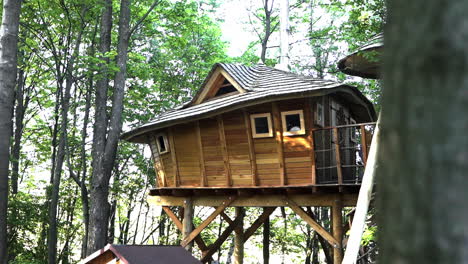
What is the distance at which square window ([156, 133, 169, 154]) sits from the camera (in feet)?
49.4

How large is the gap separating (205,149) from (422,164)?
13.2 m

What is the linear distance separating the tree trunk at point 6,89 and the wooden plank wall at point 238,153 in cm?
523

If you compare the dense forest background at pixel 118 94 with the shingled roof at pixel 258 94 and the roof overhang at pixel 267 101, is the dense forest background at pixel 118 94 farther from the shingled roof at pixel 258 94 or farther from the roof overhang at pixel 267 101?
the shingled roof at pixel 258 94

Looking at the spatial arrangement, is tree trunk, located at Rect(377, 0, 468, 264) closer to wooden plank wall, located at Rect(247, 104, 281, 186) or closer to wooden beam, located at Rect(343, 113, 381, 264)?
wooden beam, located at Rect(343, 113, 381, 264)

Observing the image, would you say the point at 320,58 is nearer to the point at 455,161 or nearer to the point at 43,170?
the point at 43,170

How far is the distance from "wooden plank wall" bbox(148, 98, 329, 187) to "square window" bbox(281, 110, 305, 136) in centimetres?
11

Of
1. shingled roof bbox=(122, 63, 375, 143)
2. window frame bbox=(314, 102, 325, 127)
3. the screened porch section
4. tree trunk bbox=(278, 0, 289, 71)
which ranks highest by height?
tree trunk bbox=(278, 0, 289, 71)

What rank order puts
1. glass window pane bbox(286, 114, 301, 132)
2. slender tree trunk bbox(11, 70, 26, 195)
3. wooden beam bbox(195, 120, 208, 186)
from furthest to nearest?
slender tree trunk bbox(11, 70, 26, 195)
wooden beam bbox(195, 120, 208, 186)
glass window pane bbox(286, 114, 301, 132)

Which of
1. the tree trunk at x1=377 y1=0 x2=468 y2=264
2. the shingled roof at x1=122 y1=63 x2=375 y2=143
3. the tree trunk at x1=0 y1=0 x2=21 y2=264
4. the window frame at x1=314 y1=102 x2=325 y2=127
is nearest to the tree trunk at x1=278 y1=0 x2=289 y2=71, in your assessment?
the shingled roof at x1=122 y1=63 x2=375 y2=143

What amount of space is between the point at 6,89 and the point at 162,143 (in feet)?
19.0

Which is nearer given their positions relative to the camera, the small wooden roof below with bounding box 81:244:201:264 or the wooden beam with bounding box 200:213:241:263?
the small wooden roof below with bounding box 81:244:201:264

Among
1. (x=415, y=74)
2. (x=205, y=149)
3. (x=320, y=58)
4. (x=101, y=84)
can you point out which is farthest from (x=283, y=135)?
(x=320, y=58)

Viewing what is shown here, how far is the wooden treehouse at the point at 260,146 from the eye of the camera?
12031mm

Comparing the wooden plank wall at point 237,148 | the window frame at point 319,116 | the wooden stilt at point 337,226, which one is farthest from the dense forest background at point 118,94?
the wooden stilt at point 337,226
